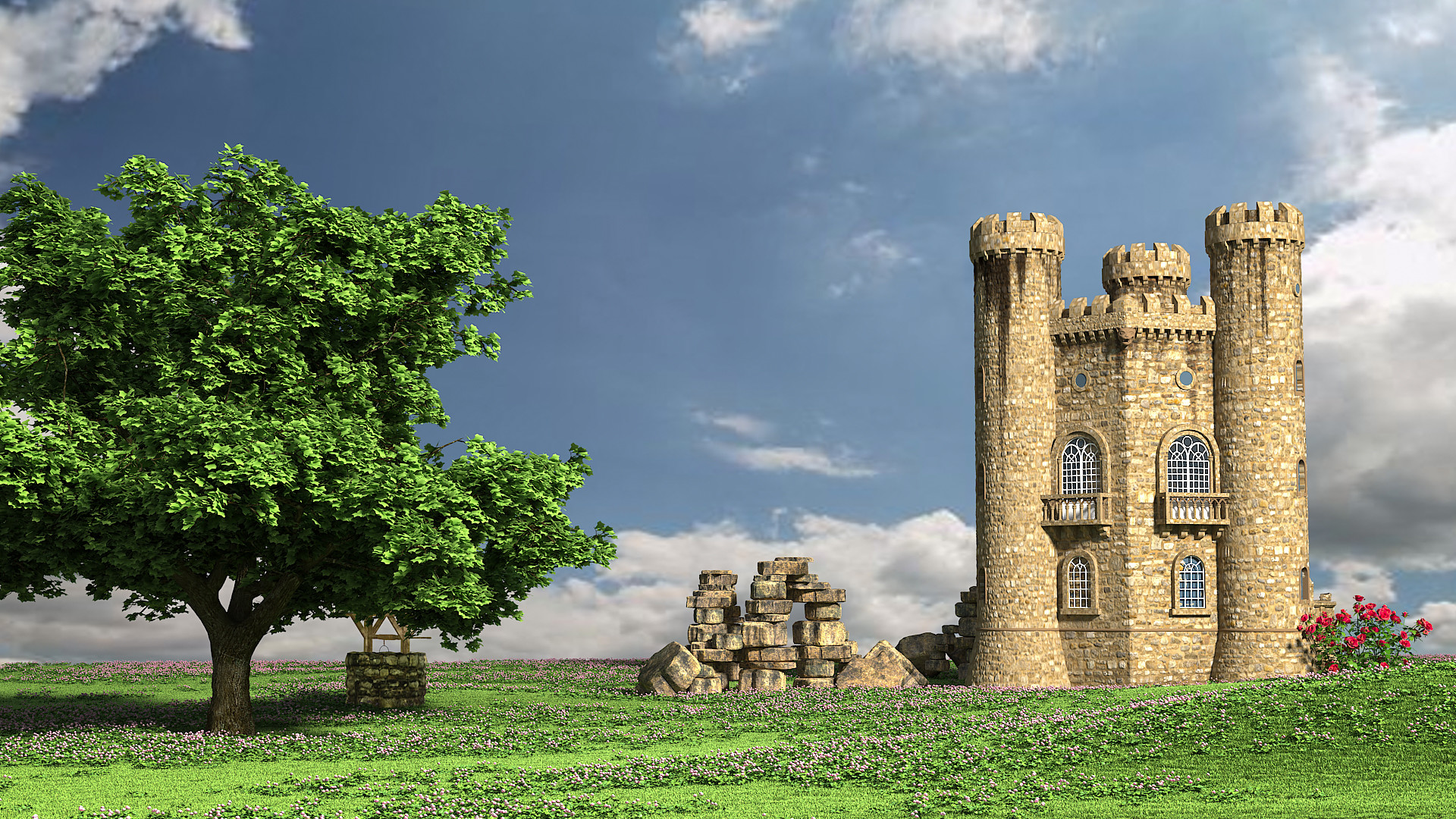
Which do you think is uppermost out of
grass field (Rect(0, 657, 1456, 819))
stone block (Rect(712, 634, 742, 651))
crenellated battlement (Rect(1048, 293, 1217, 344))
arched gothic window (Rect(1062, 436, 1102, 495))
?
crenellated battlement (Rect(1048, 293, 1217, 344))

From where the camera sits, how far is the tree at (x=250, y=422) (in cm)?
2616

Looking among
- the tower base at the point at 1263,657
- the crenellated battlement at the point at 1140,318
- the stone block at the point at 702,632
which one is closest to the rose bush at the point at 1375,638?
the tower base at the point at 1263,657

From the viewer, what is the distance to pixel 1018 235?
48.6 metres

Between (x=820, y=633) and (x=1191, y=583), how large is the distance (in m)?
15.0

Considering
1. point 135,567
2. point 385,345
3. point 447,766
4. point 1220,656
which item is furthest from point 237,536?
point 1220,656

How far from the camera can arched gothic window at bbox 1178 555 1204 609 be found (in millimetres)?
47281

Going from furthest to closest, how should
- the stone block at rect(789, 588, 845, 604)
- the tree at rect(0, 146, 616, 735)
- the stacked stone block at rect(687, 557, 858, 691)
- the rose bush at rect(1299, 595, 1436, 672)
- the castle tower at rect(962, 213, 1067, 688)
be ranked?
the castle tower at rect(962, 213, 1067, 688) < the stone block at rect(789, 588, 845, 604) < the stacked stone block at rect(687, 557, 858, 691) < the rose bush at rect(1299, 595, 1436, 672) < the tree at rect(0, 146, 616, 735)

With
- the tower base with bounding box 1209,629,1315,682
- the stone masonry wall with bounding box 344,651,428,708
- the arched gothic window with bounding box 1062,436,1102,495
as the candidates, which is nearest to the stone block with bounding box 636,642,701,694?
the stone masonry wall with bounding box 344,651,428,708

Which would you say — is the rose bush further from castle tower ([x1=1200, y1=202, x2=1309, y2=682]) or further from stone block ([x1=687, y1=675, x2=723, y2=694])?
stone block ([x1=687, y1=675, x2=723, y2=694])

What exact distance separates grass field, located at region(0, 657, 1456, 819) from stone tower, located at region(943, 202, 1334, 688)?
10.1 m

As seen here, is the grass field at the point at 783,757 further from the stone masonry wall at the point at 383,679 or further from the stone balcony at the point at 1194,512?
the stone balcony at the point at 1194,512

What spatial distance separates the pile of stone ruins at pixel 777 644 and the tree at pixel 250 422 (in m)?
14.0

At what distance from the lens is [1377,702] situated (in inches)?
1032

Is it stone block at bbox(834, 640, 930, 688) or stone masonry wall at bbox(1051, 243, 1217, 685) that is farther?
stone masonry wall at bbox(1051, 243, 1217, 685)
